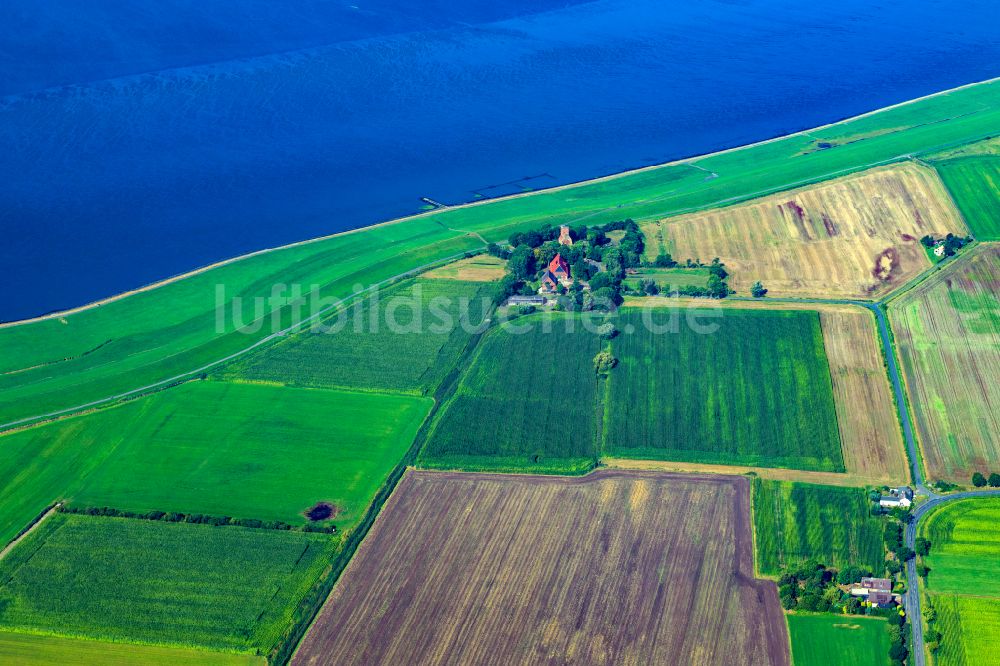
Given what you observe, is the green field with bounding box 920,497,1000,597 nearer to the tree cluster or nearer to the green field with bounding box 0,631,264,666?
the tree cluster

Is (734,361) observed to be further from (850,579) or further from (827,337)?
(850,579)

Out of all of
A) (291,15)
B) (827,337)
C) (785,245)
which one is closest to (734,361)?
(827,337)

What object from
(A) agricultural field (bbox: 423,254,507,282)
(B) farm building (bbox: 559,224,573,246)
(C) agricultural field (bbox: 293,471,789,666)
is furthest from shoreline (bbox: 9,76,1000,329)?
(C) agricultural field (bbox: 293,471,789,666)

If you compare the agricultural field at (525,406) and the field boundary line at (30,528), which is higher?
the agricultural field at (525,406)

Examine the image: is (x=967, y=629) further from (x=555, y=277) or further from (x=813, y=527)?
(x=555, y=277)

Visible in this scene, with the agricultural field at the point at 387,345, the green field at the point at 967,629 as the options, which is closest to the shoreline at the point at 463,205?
the agricultural field at the point at 387,345

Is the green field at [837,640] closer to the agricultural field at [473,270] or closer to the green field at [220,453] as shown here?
the green field at [220,453]
